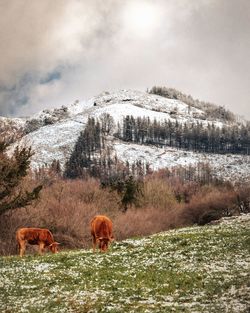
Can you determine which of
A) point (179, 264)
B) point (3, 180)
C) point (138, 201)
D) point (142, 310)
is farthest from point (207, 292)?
point (138, 201)

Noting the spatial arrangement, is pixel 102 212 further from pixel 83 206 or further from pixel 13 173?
pixel 13 173

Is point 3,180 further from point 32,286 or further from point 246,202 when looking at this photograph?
point 246,202

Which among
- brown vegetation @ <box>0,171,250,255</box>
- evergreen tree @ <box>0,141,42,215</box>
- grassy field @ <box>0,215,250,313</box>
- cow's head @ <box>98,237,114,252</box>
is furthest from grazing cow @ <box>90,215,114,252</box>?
brown vegetation @ <box>0,171,250,255</box>

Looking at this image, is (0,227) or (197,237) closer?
(197,237)

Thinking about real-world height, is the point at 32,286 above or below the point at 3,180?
below

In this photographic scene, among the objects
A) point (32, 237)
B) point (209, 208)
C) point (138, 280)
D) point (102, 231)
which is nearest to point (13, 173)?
point (32, 237)

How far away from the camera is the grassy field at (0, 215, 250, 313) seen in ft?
60.2

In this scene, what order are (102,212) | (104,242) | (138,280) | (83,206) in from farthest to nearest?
1. (102,212)
2. (83,206)
3. (104,242)
4. (138,280)

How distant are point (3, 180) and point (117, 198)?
57.0 m

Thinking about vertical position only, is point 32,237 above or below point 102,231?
below

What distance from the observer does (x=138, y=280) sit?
73.9 feet

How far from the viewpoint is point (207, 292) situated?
63.7 feet

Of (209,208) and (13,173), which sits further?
(209,208)

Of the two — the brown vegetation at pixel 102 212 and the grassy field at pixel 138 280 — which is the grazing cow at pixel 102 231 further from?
the brown vegetation at pixel 102 212
